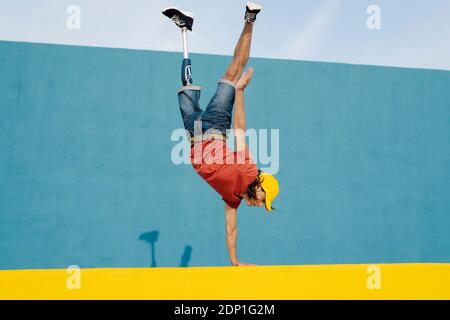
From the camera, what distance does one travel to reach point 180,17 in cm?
434

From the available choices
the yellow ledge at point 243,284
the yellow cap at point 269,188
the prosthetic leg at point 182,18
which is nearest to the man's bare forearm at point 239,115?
the yellow cap at point 269,188

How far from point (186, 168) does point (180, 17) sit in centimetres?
408

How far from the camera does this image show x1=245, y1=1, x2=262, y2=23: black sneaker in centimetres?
395

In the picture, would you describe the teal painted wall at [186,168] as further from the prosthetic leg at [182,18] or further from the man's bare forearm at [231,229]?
the prosthetic leg at [182,18]

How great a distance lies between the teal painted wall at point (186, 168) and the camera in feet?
25.2

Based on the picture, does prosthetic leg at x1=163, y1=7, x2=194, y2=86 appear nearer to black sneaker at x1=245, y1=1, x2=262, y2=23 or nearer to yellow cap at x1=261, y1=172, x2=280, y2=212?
black sneaker at x1=245, y1=1, x2=262, y2=23

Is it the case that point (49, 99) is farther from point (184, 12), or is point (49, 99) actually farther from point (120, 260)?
point (184, 12)

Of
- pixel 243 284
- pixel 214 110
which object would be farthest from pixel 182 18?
pixel 243 284

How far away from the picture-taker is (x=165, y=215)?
7.82 metres

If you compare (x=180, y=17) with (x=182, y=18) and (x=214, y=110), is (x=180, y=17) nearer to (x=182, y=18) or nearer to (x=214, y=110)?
(x=182, y=18)

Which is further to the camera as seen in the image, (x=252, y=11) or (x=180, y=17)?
(x=180, y=17)

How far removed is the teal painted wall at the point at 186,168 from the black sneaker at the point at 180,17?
3880mm

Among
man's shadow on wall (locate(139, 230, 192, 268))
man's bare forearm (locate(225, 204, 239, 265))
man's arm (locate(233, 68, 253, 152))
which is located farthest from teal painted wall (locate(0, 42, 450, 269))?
man's arm (locate(233, 68, 253, 152))

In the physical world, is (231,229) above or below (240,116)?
below
